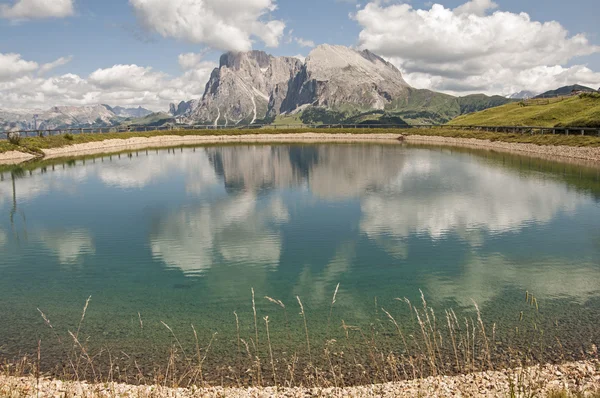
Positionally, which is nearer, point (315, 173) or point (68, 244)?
point (68, 244)

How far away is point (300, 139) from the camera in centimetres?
17588

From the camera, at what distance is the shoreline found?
92062mm

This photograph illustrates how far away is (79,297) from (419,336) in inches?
667

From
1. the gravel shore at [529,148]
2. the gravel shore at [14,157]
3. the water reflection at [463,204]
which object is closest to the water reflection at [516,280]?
the water reflection at [463,204]

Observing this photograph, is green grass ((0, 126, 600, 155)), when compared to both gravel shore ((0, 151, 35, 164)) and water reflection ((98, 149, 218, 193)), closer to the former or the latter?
gravel shore ((0, 151, 35, 164))

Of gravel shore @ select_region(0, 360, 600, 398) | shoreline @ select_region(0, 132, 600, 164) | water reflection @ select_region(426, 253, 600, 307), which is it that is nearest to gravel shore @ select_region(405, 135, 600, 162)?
shoreline @ select_region(0, 132, 600, 164)

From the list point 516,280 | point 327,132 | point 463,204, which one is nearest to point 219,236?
point 516,280

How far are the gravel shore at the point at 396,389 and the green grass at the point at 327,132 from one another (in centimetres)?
9068

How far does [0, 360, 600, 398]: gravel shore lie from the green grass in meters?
90.7

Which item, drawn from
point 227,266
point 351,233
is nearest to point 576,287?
point 351,233

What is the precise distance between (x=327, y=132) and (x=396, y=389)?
567ft

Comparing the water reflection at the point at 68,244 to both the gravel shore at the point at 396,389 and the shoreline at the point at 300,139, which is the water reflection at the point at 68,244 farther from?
the shoreline at the point at 300,139

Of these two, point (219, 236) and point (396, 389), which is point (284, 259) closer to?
point (219, 236)

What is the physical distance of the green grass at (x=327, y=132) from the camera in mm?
96525
